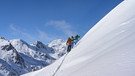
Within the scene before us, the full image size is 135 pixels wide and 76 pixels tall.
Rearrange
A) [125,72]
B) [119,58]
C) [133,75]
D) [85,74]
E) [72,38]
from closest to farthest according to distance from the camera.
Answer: [133,75] → [125,72] → [119,58] → [85,74] → [72,38]

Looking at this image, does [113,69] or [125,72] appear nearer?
[125,72]

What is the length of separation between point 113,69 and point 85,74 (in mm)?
1529

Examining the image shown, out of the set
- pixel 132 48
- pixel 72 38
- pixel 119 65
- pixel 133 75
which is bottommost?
pixel 133 75

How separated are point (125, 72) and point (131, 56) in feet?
3.32

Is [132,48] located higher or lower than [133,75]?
higher

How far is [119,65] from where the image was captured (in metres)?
6.63

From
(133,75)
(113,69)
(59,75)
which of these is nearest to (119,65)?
(113,69)

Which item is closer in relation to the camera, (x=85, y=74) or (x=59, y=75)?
(x=85, y=74)

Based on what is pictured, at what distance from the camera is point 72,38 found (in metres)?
27.9

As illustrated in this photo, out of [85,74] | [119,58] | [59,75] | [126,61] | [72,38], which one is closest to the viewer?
[126,61]

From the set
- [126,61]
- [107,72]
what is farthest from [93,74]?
[126,61]

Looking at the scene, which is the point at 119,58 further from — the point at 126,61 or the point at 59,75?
the point at 59,75

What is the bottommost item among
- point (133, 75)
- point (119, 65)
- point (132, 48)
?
point (133, 75)

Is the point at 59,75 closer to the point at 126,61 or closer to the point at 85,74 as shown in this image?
the point at 85,74
